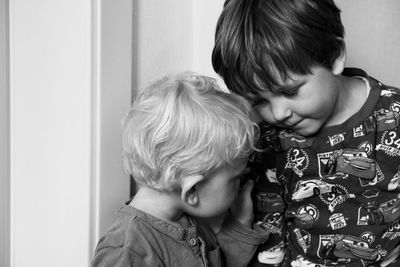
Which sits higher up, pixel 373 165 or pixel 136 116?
pixel 136 116

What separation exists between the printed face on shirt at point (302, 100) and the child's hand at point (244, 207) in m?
0.20

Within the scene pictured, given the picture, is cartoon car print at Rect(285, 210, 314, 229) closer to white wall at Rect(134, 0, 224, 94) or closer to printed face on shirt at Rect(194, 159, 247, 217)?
printed face on shirt at Rect(194, 159, 247, 217)

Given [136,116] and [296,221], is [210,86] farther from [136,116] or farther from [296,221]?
[296,221]

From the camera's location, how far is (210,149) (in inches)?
40.1

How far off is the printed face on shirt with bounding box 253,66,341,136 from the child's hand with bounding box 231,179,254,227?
199 mm

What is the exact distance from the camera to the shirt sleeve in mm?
1229

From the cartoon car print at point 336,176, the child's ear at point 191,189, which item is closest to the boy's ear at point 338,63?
the cartoon car print at point 336,176

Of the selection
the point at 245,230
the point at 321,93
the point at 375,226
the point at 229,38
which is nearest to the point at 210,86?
the point at 229,38

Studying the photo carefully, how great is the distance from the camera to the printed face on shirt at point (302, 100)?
3.37ft

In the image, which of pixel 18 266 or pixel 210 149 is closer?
pixel 210 149

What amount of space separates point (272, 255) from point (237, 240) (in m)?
0.12

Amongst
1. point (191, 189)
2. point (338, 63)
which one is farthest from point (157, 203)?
point (338, 63)

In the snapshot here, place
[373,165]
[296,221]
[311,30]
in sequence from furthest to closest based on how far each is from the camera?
[296,221]
[373,165]
[311,30]

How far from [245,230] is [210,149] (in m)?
0.29
